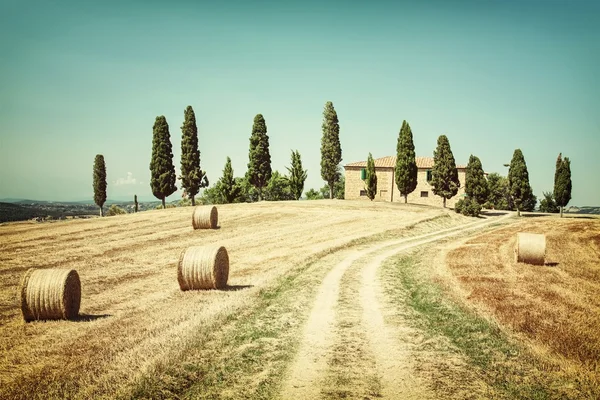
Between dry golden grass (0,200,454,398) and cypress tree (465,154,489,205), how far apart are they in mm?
23907

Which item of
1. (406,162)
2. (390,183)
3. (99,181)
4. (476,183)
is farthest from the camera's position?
(390,183)

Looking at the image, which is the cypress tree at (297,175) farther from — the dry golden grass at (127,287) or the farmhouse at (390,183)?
the dry golden grass at (127,287)

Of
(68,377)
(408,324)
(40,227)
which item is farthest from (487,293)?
(40,227)

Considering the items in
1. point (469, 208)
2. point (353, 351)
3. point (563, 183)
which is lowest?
point (353, 351)

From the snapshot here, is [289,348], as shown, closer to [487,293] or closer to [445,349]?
[445,349]

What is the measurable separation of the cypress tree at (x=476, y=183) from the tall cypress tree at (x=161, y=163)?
157 ft

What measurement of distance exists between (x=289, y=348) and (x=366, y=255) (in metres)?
14.2

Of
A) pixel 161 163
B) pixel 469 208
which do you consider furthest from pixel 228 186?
pixel 469 208

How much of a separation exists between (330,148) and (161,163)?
1213 inches

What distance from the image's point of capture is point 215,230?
33594mm

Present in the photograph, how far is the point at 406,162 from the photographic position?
5938cm

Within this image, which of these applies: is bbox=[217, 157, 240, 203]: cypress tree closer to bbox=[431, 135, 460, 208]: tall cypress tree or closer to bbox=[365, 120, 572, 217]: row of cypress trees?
bbox=[365, 120, 572, 217]: row of cypress trees

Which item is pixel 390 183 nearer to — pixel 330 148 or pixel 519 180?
pixel 330 148

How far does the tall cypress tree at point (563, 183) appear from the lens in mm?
58625
